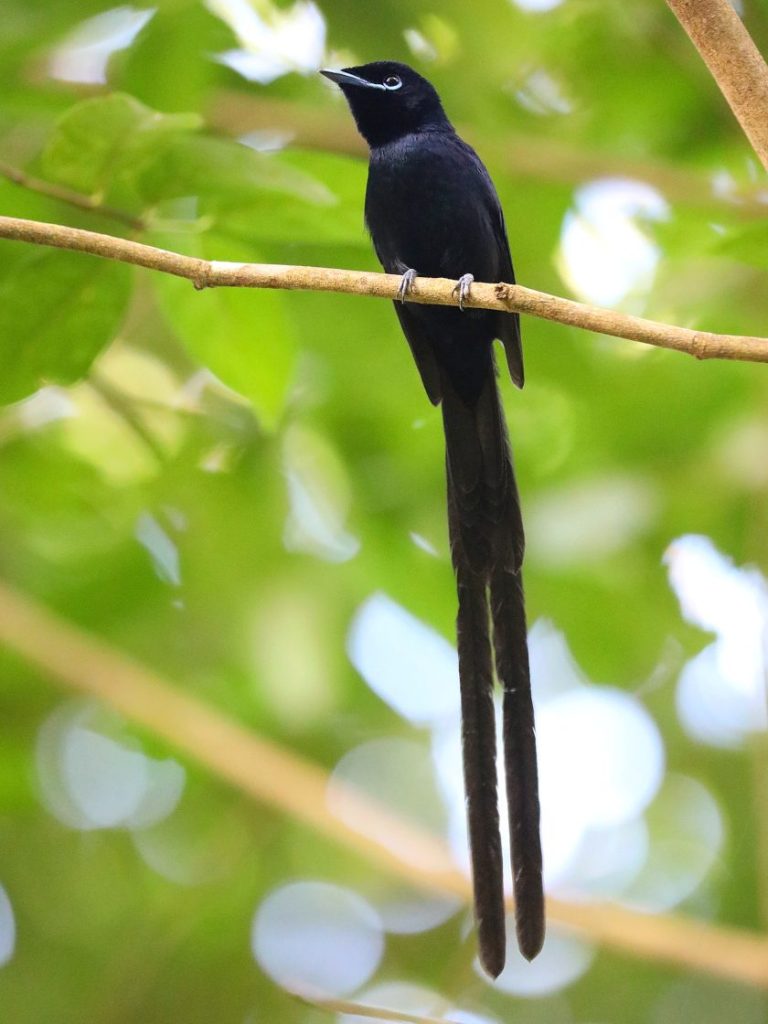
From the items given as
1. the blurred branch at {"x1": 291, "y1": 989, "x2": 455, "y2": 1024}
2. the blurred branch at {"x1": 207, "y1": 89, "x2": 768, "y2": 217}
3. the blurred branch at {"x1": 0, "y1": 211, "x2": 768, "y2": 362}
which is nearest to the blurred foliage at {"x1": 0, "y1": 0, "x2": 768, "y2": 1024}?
the blurred branch at {"x1": 207, "y1": 89, "x2": 768, "y2": 217}

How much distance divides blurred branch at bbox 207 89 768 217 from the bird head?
178 millimetres

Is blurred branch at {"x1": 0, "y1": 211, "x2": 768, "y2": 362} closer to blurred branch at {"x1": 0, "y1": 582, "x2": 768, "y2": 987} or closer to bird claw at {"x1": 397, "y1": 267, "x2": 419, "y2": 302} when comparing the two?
bird claw at {"x1": 397, "y1": 267, "x2": 419, "y2": 302}

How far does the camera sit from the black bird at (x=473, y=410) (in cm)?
191

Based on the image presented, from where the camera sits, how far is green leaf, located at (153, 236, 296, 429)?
221cm

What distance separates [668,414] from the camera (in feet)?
9.93

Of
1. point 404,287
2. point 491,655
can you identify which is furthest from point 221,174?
point 491,655

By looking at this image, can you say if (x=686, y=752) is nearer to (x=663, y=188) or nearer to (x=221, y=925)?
(x=221, y=925)

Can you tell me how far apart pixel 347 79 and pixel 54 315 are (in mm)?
1057

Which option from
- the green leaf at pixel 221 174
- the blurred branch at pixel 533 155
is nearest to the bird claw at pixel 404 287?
the green leaf at pixel 221 174

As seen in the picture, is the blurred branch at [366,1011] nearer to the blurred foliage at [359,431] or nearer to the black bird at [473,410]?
the black bird at [473,410]

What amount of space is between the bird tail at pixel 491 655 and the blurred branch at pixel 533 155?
2.00 ft

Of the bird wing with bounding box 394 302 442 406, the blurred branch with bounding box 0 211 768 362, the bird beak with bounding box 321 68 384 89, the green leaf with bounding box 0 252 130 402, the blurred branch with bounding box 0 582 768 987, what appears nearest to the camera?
the blurred branch with bounding box 0 211 768 362

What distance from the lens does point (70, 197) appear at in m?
1.96

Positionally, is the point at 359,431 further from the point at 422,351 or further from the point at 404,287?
the point at 404,287
